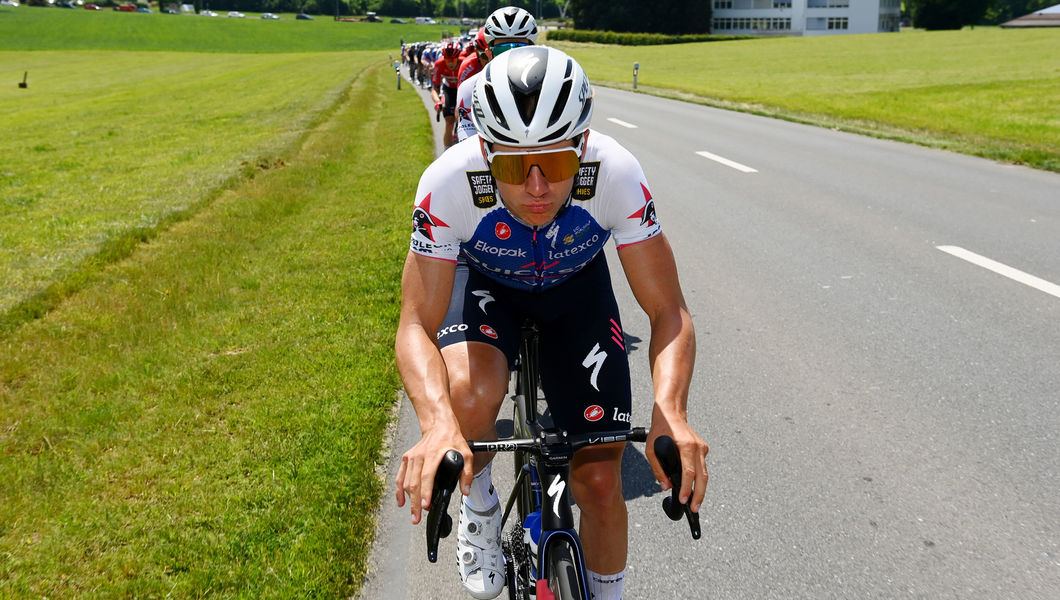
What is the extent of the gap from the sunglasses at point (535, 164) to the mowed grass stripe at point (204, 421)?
5.75ft

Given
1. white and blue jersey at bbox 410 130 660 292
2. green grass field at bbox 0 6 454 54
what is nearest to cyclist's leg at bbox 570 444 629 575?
white and blue jersey at bbox 410 130 660 292

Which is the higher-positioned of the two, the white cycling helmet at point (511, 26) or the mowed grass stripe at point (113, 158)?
the white cycling helmet at point (511, 26)

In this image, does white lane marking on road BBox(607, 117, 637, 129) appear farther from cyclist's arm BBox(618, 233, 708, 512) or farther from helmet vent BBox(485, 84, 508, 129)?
helmet vent BBox(485, 84, 508, 129)

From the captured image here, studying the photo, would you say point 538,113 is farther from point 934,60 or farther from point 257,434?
point 934,60

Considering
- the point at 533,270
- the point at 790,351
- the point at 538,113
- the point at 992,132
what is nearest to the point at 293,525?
the point at 533,270

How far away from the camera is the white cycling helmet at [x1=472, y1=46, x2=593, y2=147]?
234 cm

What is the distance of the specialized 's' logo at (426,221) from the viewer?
8.59 ft

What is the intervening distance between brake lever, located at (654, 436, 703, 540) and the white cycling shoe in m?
1.01

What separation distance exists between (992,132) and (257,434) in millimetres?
16358

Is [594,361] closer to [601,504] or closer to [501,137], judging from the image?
[601,504]

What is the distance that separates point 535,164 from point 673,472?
1.01 metres

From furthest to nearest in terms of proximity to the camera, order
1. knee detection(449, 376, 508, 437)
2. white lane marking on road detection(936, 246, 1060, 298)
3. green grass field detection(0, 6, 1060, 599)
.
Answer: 1. white lane marking on road detection(936, 246, 1060, 298)
2. green grass field detection(0, 6, 1060, 599)
3. knee detection(449, 376, 508, 437)

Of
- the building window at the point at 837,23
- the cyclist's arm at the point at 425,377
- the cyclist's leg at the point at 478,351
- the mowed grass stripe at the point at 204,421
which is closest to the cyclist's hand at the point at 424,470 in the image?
the cyclist's arm at the point at 425,377

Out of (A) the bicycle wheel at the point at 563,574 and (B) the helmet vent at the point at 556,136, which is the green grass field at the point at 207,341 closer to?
(A) the bicycle wheel at the point at 563,574
